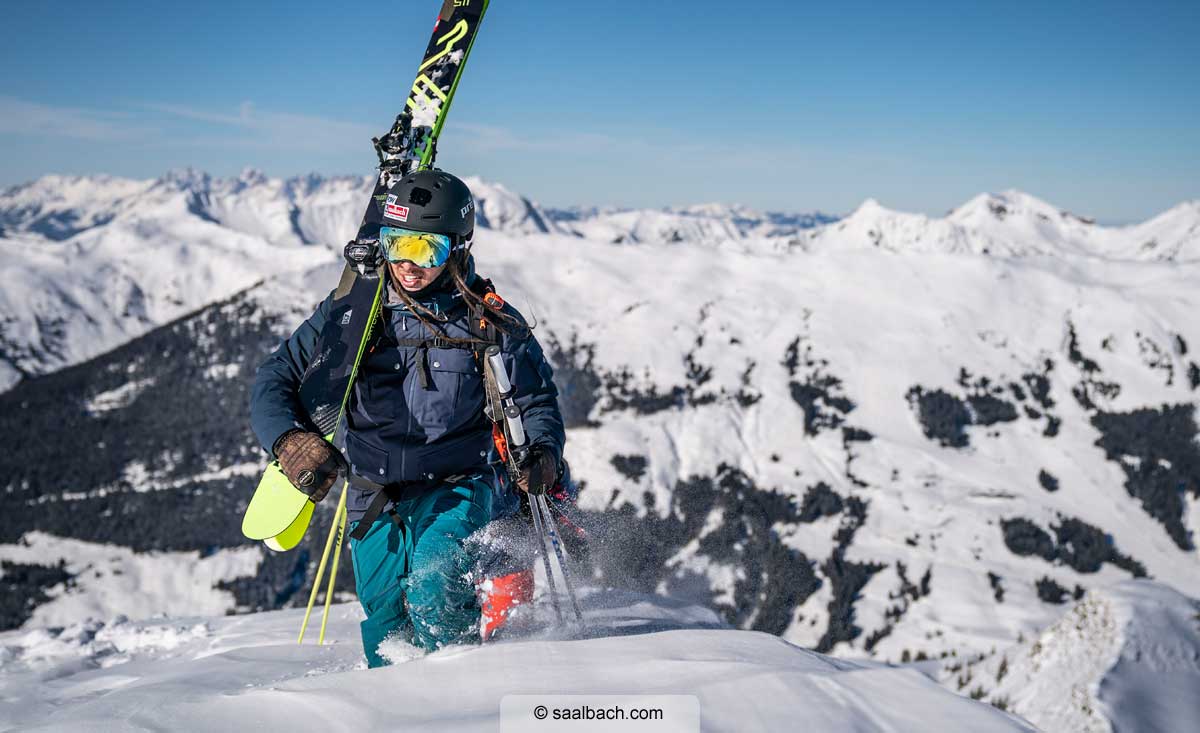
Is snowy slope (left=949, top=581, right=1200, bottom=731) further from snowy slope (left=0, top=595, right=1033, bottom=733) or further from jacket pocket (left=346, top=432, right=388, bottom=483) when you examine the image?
jacket pocket (left=346, top=432, right=388, bottom=483)

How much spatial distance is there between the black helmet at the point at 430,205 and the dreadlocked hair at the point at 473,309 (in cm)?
30

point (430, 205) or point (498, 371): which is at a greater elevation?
point (430, 205)

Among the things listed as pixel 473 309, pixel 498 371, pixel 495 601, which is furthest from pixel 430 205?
pixel 495 601

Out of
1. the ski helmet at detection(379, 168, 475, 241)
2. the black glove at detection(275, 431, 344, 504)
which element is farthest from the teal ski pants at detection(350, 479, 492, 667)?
the ski helmet at detection(379, 168, 475, 241)

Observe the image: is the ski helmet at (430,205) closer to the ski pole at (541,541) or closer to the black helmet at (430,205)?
the black helmet at (430,205)

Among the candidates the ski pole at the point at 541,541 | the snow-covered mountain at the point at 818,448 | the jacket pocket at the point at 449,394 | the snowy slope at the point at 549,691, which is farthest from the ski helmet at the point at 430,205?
the snow-covered mountain at the point at 818,448

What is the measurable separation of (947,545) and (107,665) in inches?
4377

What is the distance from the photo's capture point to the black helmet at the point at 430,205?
5.70 metres

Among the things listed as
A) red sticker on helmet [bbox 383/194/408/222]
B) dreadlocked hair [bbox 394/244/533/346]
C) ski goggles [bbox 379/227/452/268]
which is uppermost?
red sticker on helmet [bbox 383/194/408/222]

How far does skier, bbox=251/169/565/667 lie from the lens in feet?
17.9

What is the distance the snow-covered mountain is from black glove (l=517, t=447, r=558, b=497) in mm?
62716

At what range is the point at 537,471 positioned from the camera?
555 centimetres

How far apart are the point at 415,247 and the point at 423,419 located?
1432 millimetres

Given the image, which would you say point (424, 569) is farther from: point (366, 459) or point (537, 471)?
point (537, 471)
